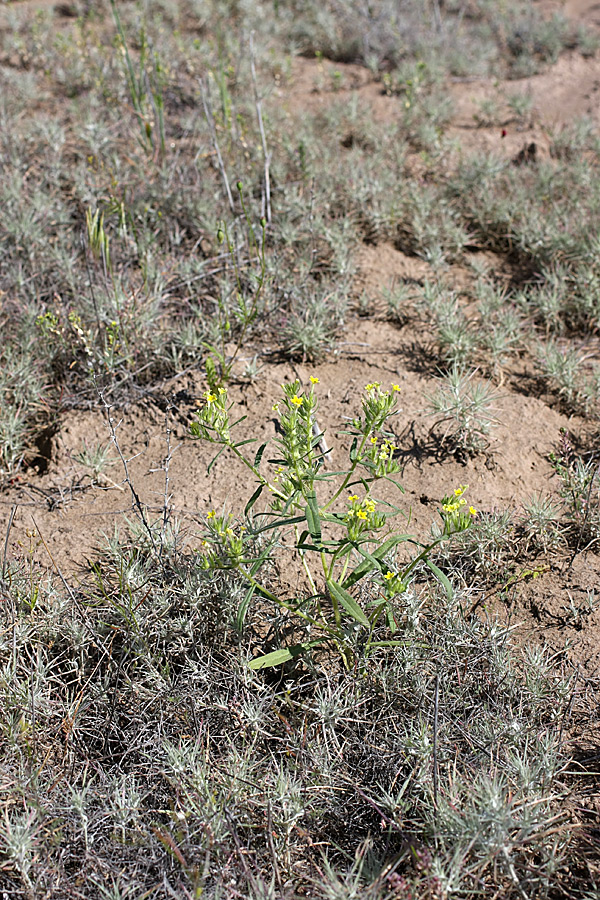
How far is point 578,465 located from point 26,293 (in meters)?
2.82

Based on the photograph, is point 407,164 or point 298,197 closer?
point 298,197

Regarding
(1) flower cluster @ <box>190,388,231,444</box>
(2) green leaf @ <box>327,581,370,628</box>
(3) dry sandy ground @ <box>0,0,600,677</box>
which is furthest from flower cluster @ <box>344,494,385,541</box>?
(3) dry sandy ground @ <box>0,0,600,677</box>

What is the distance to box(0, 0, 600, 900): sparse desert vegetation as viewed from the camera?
208cm

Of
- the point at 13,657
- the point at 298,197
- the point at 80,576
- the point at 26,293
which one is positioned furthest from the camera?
the point at 298,197

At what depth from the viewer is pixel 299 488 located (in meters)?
2.18

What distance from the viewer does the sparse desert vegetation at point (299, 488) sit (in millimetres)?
2084

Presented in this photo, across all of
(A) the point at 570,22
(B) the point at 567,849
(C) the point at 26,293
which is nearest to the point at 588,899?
(B) the point at 567,849

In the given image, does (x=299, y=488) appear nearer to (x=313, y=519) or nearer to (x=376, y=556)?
(x=313, y=519)

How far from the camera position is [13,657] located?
7.86 ft

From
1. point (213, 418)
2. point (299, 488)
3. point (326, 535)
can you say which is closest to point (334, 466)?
point (326, 535)

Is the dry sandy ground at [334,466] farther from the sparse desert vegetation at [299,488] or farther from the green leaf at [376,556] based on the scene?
the green leaf at [376,556]

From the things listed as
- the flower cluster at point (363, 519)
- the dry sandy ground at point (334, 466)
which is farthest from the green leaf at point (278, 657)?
the dry sandy ground at point (334, 466)

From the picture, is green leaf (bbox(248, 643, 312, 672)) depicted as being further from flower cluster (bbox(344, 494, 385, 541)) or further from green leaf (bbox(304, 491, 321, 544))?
flower cluster (bbox(344, 494, 385, 541))

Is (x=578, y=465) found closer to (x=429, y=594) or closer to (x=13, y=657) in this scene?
(x=429, y=594)
